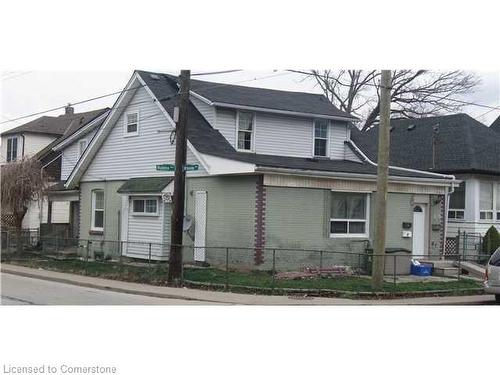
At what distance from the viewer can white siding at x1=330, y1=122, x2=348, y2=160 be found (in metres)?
25.2

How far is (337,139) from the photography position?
25359mm

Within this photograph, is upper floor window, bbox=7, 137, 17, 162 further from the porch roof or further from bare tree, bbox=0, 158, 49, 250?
the porch roof

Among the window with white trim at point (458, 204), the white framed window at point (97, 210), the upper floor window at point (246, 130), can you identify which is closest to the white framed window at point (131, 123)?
the white framed window at point (97, 210)

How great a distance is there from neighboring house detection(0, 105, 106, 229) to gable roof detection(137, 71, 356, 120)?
12469 mm

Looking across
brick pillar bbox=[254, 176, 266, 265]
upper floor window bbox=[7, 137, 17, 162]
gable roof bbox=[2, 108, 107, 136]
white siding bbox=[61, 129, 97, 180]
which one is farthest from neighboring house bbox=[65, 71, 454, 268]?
upper floor window bbox=[7, 137, 17, 162]

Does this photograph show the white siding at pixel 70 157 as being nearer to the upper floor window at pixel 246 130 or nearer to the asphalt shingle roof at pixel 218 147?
the asphalt shingle roof at pixel 218 147

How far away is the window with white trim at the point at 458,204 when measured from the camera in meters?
27.7

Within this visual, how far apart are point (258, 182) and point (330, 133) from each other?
6.63 metres

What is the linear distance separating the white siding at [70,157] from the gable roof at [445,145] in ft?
46.0

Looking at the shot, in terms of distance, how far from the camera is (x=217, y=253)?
2077 centimetres

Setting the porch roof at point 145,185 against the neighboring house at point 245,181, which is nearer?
the neighboring house at point 245,181

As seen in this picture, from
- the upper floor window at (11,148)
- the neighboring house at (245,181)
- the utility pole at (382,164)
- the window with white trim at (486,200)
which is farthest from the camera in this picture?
the upper floor window at (11,148)

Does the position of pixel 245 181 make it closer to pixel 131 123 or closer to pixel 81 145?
pixel 131 123
